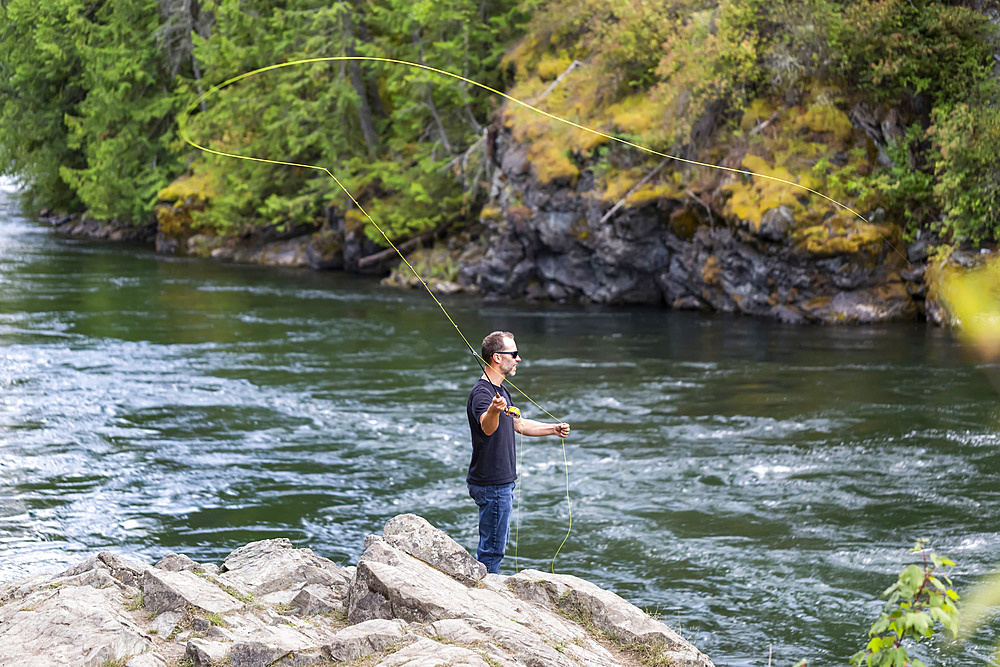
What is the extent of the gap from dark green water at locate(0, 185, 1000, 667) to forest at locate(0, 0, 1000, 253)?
11.0ft

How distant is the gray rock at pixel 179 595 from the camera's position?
463cm

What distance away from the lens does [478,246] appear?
83.6 feet

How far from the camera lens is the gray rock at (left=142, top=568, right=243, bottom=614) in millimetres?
4629

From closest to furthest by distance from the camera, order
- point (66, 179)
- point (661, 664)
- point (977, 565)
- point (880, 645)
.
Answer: point (880, 645) → point (661, 664) → point (977, 565) → point (66, 179)

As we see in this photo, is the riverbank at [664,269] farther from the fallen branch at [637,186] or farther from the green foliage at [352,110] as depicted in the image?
the green foliage at [352,110]

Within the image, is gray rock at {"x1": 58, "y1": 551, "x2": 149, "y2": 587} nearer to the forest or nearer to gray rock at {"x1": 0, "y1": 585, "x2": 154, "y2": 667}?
gray rock at {"x1": 0, "y1": 585, "x2": 154, "y2": 667}

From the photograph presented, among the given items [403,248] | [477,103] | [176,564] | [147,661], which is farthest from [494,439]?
[477,103]

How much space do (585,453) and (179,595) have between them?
246 inches

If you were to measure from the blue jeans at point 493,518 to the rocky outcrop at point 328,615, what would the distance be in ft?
1.15

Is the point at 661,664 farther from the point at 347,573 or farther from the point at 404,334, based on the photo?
the point at 404,334

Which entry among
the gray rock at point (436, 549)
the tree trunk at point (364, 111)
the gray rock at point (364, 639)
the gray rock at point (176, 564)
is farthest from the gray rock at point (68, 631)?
the tree trunk at point (364, 111)

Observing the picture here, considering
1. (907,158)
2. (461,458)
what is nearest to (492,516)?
(461,458)

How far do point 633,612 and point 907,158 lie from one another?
47.8ft

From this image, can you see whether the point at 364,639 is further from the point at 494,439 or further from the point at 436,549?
the point at 494,439
